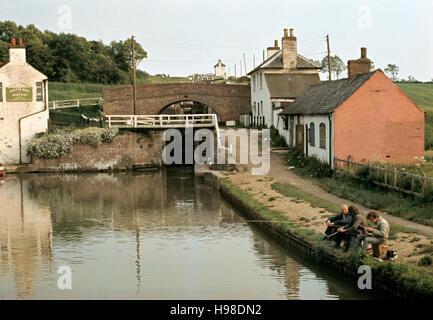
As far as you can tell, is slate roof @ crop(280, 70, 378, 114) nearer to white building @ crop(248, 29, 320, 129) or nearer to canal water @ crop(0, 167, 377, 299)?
canal water @ crop(0, 167, 377, 299)

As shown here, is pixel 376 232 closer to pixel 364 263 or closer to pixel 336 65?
pixel 364 263

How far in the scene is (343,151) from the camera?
24.8 m

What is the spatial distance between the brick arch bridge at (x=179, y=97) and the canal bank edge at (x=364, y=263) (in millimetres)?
33058

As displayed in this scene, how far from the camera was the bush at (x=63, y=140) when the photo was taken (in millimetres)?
35969

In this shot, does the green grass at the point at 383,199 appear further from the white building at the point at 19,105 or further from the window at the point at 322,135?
the white building at the point at 19,105

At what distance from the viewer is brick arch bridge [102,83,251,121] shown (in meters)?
50.3

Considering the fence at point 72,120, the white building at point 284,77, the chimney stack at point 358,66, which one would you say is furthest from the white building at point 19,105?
the chimney stack at point 358,66

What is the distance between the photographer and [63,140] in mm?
36406

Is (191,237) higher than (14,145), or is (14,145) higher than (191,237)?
(14,145)

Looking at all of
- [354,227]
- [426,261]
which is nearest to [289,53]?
[354,227]

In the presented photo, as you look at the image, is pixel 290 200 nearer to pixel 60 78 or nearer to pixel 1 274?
pixel 1 274

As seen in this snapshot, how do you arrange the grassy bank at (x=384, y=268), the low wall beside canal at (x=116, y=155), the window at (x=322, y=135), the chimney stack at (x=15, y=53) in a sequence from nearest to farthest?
the grassy bank at (x=384, y=268) → the window at (x=322, y=135) → the chimney stack at (x=15, y=53) → the low wall beside canal at (x=116, y=155)
